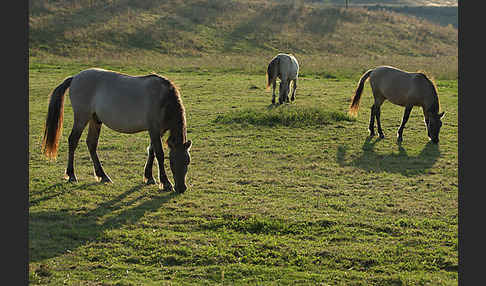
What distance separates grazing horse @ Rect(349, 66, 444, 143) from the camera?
41.2 ft

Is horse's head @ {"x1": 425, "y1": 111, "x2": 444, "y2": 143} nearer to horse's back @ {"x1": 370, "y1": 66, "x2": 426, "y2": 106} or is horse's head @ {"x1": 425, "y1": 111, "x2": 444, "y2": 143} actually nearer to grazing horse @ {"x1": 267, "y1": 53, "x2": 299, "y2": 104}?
horse's back @ {"x1": 370, "y1": 66, "x2": 426, "y2": 106}

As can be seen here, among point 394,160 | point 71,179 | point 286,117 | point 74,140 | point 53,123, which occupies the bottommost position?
point 394,160

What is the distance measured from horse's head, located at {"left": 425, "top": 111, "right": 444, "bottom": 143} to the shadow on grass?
7.42 metres

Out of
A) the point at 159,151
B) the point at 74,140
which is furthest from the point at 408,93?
the point at 74,140

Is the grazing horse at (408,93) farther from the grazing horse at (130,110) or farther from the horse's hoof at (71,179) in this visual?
the horse's hoof at (71,179)

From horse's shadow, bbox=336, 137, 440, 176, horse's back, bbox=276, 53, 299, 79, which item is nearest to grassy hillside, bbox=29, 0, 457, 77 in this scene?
horse's back, bbox=276, 53, 299, 79

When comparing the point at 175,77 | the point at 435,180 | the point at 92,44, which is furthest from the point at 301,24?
the point at 435,180

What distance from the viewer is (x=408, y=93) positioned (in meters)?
12.8

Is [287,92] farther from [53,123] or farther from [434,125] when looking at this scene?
[53,123]

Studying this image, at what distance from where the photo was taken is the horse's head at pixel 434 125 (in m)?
12.6

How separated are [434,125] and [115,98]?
26.9 feet

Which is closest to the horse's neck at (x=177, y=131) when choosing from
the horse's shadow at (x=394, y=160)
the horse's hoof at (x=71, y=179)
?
the horse's hoof at (x=71, y=179)

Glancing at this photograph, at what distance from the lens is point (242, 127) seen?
14156mm

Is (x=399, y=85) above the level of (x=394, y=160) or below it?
above
